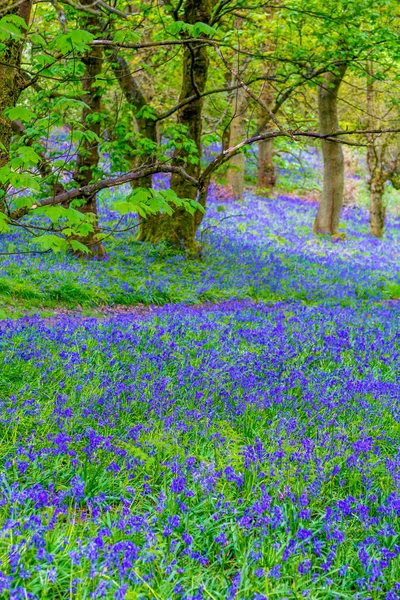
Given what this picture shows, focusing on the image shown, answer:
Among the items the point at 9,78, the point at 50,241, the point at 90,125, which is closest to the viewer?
the point at 50,241

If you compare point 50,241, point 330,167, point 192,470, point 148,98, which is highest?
point 148,98

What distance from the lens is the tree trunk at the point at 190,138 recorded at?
12461 mm

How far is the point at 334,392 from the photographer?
18.3 feet

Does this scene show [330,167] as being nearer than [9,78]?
No

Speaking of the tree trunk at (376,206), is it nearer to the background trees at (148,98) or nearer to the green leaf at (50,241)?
the background trees at (148,98)

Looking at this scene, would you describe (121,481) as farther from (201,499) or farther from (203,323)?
(203,323)

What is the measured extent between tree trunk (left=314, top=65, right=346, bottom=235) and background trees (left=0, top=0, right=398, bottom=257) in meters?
0.04

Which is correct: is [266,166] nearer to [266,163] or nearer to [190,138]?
[266,163]

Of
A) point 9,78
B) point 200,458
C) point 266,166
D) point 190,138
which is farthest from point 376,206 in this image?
point 200,458

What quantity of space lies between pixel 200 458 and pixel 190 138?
10317 mm

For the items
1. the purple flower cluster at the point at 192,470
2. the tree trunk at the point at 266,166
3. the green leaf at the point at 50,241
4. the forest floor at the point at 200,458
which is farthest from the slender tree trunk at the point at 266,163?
the green leaf at the point at 50,241

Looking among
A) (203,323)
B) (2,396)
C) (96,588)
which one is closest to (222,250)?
(203,323)

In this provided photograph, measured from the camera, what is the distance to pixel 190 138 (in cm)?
1304

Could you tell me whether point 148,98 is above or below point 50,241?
above
